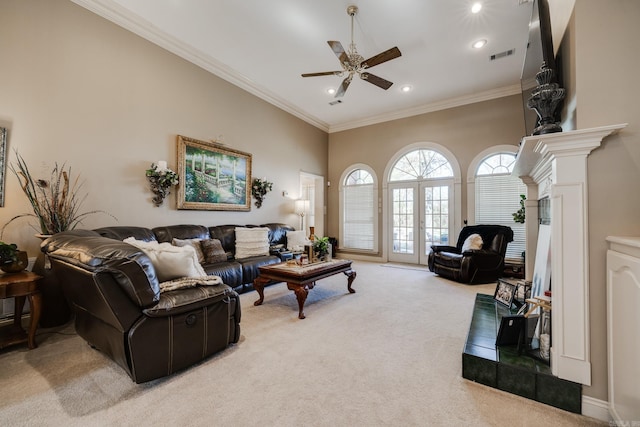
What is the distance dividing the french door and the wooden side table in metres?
6.00

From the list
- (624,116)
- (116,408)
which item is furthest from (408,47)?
(116,408)

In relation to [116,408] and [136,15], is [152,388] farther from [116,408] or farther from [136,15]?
[136,15]

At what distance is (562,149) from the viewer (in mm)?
1561

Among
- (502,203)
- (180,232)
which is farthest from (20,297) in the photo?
(502,203)

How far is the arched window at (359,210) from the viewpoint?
22.3 feet

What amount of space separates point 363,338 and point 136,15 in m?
4.80

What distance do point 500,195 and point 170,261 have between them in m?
5.82

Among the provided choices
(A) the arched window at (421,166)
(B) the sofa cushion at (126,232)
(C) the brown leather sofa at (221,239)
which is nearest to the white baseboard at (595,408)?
(C) the brown leather sofa at (221,239)

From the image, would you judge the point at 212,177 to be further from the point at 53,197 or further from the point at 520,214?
the point at 520,214

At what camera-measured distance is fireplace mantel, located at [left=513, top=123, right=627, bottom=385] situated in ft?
4.96

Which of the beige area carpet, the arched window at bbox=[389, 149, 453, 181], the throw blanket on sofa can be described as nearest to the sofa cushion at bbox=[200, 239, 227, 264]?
the beige area carpet

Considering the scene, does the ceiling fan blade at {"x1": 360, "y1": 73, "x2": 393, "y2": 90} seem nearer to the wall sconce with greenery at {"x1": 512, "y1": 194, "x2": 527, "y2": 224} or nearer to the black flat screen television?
the black flat screen television

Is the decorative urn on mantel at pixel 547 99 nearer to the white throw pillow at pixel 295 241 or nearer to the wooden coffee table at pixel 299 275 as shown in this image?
the wooden coffee table at pixel 299 275

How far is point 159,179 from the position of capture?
3.74 metres
